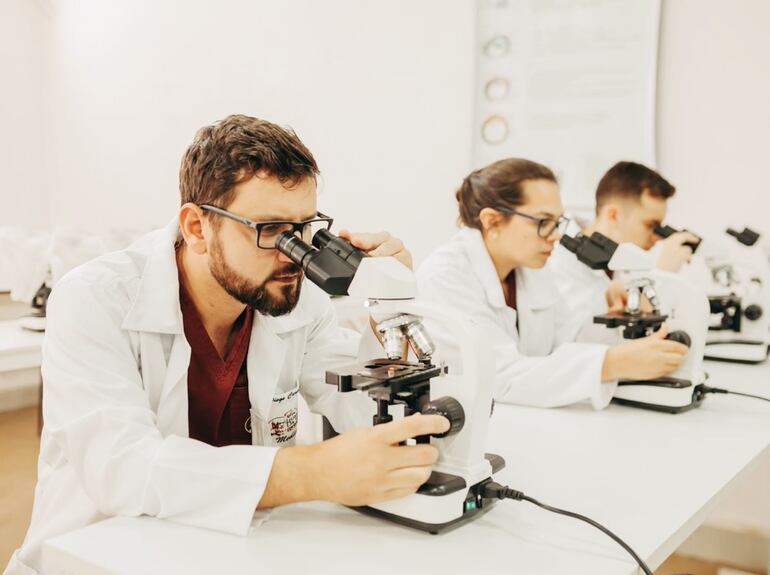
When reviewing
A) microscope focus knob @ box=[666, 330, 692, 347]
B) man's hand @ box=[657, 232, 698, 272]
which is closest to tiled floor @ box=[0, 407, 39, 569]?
microscope focus knob @ box=[666, 330, 692, 347]

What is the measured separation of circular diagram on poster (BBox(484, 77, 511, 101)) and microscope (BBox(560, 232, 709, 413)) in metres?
1.57

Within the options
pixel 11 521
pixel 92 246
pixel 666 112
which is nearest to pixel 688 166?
pixel 666 112

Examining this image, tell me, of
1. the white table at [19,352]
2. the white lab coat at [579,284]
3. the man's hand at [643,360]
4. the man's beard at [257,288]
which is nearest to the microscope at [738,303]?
the white lab coat at [579,284]

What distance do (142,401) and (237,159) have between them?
41 cm

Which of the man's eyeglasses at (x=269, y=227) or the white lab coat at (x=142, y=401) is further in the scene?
the man's eyeglasses at (x=269, y=227)

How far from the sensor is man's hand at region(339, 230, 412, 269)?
124cm

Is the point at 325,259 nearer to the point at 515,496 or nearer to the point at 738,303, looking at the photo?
the point at 515,496

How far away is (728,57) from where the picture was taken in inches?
106

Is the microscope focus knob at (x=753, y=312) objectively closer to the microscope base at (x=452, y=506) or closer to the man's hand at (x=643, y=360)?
the man's hand at (x=643, y=360)

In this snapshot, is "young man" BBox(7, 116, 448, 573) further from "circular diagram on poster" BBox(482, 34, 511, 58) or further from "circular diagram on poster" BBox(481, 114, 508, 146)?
"circular diagram on poster" BBox(482, 34, 511, 58)

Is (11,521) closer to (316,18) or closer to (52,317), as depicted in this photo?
(52,317)

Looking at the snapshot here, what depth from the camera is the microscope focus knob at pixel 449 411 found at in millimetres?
917

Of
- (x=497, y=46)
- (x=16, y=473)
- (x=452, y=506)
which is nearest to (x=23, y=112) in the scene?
(x=16, y=473)

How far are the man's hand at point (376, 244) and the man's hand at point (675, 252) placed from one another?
1.35 metres
